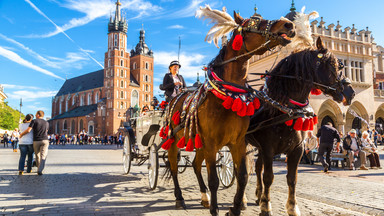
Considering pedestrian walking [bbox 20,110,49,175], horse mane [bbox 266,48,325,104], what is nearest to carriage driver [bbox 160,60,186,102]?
horse mane [bbox 266,48,325,104]

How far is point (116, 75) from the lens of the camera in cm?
7600

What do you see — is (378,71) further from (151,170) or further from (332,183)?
(151,170)

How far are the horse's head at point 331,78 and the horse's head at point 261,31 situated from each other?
1.10 meters

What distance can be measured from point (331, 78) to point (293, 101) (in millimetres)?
605

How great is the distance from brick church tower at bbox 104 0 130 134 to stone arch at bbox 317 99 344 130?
53999 mm

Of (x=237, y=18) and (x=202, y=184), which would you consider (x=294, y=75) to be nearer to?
(x=237, y=18)

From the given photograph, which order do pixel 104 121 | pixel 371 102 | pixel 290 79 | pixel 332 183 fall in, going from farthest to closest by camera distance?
pixel 104 121, pixel 371 102, pixel 332 183, pixel 290 79

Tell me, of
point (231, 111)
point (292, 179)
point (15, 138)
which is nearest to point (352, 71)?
point (292, 179)

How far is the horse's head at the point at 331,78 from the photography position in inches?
155

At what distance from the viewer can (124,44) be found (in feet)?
266

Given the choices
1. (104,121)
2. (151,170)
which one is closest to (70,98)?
(104,121)

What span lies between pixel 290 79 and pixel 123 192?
387 cm

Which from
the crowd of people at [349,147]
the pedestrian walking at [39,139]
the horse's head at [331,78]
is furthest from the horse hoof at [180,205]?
the crowd of people at [349,147]

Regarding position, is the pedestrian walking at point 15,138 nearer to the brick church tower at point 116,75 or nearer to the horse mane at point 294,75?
the horse mane at point 294,75
